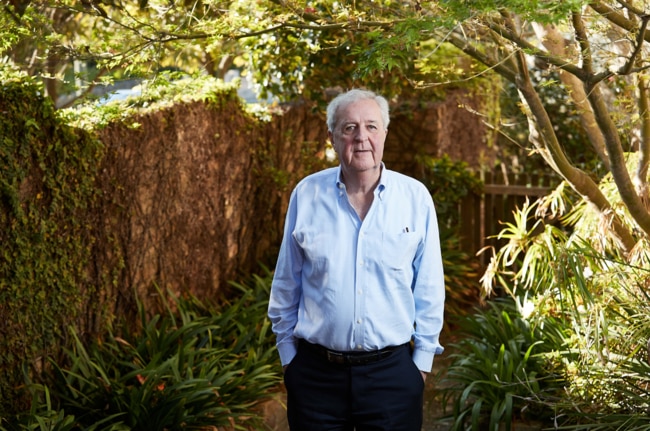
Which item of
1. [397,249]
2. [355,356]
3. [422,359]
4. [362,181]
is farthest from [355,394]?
[362,181]

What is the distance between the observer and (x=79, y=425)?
5145mm

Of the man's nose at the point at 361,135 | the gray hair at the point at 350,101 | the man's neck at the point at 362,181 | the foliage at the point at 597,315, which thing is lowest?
the foliage at the point at 597,315

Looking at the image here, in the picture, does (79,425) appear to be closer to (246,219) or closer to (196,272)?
(196,272)

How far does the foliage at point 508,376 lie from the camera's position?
5.42m

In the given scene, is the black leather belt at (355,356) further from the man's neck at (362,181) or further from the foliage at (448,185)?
the foliage at (448,185)

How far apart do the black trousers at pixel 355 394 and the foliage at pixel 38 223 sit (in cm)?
223

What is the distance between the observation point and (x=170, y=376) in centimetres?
557

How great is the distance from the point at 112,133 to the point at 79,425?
1937 millimetres

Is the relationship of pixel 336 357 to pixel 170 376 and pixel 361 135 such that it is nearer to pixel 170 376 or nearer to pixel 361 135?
pixel 361 135

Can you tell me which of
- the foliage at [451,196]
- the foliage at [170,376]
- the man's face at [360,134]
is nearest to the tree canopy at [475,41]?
the man's face at [360,134]

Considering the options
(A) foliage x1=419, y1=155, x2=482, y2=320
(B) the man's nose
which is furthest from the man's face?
(A) foliage x1=419, y1=155, x2=482, y2=320

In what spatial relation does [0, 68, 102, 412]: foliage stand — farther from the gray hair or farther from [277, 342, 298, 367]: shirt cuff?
the gray hair

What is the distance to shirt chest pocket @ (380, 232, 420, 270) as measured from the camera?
3.47 meters

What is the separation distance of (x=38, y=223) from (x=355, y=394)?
2.62 m
